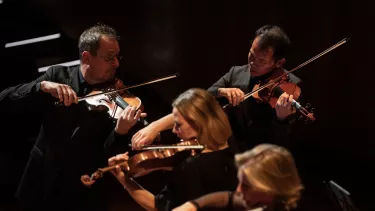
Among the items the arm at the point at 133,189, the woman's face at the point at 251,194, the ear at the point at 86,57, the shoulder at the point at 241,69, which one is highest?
the ear at the point at 86,57

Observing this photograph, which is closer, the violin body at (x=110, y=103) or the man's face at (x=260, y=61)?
the violin body at (x=110, y=103)

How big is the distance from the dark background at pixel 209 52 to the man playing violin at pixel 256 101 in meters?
1.00

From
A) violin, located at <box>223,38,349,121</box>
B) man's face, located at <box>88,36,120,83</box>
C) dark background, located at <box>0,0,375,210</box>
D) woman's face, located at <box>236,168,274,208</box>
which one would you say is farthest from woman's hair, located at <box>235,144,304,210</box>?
dark background, located at <box>0,0,375,210</box>

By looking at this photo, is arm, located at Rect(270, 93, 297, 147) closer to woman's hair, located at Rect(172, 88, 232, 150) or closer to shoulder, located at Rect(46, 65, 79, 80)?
woman's hair, located at Rect(172, 88, 232, 150)

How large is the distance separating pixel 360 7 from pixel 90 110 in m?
2.20

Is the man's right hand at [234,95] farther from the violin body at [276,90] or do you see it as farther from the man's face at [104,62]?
the man's face at [104,62]

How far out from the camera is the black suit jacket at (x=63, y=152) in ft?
8.67

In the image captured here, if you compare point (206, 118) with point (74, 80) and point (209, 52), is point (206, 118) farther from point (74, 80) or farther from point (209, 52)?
point (209, 52)

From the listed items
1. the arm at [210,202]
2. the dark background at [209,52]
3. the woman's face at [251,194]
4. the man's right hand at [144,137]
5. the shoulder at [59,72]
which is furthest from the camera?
the dark background at [209,52]

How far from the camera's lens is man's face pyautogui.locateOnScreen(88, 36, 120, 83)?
2686 mm

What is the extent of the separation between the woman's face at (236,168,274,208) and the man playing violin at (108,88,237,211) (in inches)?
10.0

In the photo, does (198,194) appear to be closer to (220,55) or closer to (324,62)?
(220,55)

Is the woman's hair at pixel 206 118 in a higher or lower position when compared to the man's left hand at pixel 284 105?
higher

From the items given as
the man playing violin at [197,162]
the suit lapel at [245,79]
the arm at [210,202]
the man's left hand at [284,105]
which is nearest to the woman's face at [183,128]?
the man playing violin at [197,162]
